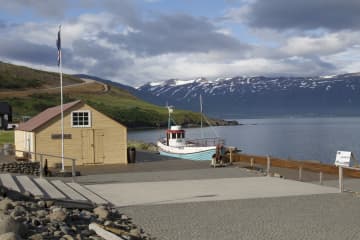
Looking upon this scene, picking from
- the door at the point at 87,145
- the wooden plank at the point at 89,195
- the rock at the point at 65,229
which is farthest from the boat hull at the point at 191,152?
the rock at the point at 65,229

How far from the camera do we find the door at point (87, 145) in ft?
118

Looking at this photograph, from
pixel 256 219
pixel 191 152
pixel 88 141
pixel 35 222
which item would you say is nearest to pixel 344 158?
pixel 256 219

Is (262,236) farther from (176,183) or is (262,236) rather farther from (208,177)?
(208,177)

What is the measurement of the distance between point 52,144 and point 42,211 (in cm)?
2188

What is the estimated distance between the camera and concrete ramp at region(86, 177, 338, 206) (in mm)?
19656

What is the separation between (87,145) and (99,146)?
75cm

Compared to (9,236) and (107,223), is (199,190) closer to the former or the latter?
(107,223)

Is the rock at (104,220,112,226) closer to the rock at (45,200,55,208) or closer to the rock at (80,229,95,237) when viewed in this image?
the rock at (80,229,95,237)

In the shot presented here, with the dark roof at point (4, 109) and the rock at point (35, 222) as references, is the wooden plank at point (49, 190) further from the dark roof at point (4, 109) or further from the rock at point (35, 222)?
the dark roof at point (4, 109)

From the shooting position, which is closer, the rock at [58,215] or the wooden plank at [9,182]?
the rock at [58,215]

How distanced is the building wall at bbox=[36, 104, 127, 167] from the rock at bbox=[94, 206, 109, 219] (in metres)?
19.4

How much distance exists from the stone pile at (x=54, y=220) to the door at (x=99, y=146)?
19.3 meters

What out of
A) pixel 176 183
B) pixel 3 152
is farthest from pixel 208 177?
pixel 3 152

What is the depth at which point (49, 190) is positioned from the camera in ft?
65.3
